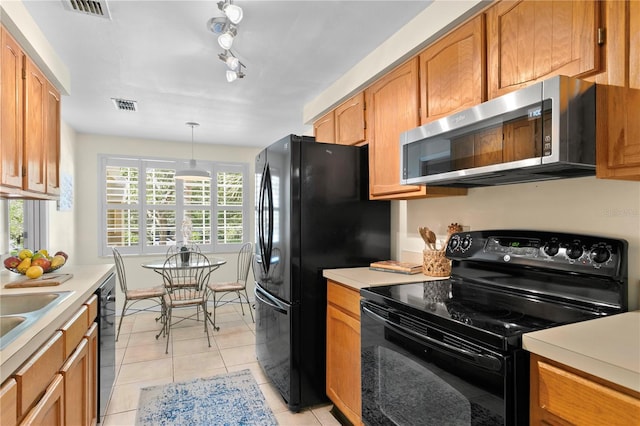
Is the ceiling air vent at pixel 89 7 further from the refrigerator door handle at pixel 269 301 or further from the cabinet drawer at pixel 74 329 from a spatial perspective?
the refrigerator door handle at pixel 269 301

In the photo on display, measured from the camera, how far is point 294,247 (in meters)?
2.31

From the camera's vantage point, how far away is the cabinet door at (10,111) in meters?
1.79

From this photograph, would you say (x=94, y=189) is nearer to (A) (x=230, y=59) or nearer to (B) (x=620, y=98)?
(A) (x=230, y=59)

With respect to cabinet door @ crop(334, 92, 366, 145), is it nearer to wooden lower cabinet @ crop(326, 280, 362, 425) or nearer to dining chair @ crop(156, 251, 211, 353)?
wooden lower cabinet @ crop(326, 280, 362, 425)

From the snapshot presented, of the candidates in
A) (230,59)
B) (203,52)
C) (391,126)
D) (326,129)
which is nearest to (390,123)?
(391,126)

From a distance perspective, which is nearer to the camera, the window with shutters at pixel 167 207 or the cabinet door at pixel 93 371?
the cabinet door at pixel 93 371

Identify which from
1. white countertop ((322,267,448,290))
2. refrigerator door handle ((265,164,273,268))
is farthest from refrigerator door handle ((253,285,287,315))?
white countertop ((322,267,448,290))

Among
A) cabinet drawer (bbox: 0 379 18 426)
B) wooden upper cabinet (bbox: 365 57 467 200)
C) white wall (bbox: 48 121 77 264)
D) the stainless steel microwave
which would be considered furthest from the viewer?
white wall (bbox: 48 121 77 264)

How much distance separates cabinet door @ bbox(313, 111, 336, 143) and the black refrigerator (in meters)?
0.52

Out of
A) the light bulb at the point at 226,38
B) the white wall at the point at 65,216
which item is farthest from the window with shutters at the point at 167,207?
the light bulb at the point at 226,38

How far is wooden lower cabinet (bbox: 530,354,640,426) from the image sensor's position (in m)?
0.83

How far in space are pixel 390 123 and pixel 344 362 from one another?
1467mm

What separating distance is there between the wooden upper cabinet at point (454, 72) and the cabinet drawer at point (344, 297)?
1.04 metres

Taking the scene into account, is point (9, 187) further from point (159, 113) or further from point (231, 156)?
point (231, 156)
